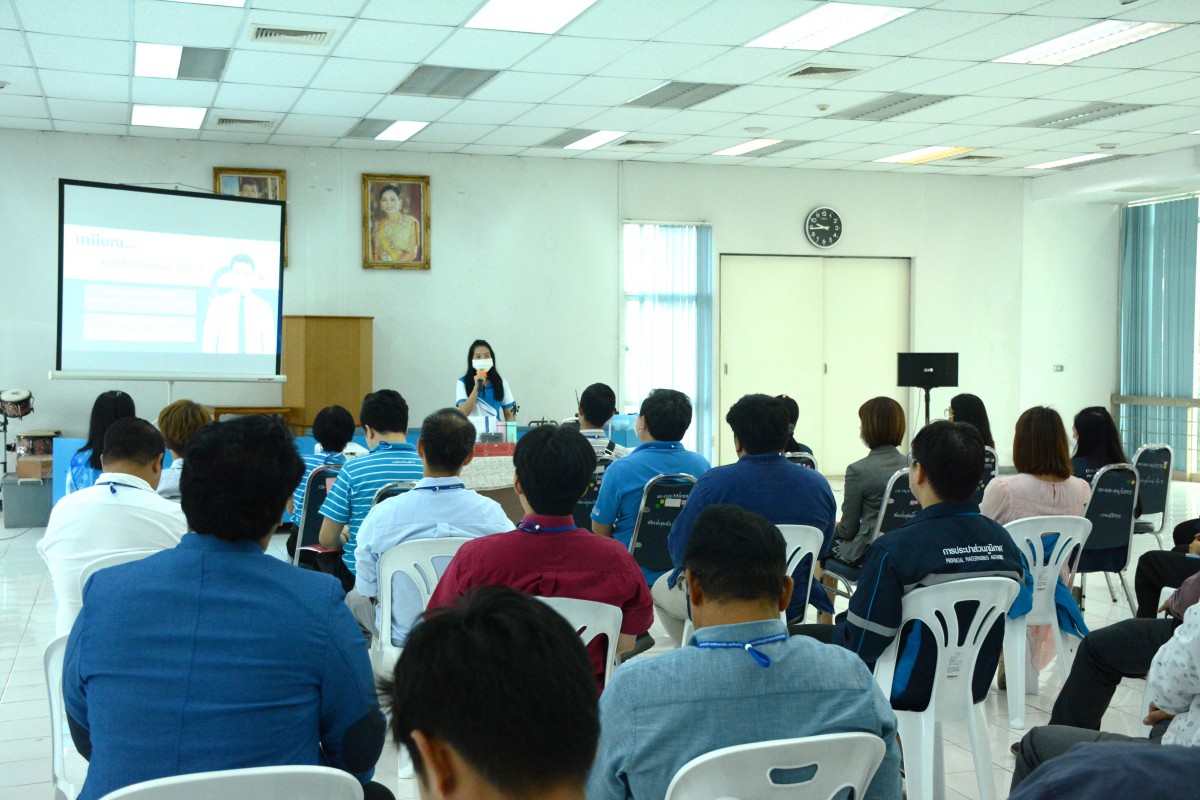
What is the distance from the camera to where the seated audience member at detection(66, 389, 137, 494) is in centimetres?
457

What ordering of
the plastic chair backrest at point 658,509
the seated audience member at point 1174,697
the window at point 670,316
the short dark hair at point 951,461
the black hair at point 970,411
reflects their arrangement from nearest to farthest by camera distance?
the seated audience member at point 1174,697 < the short dark hair at point 951,461 < the plastic chair backrest at point 658,509 < the black hair at point 970,411 < the window at point 670,316

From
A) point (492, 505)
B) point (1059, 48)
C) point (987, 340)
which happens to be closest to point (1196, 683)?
point (492, 505)

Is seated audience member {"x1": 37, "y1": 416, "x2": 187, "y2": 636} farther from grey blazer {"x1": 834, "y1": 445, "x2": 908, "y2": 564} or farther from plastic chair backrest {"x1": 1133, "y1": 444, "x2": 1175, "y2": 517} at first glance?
plastic chair backrest {"x1": 1133, "y1": 444, "x2": 1175, "y2": 517}

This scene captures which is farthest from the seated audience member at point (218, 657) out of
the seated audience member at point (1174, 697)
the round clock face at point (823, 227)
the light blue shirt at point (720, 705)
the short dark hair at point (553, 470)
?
the round clock face at point (823, 227)

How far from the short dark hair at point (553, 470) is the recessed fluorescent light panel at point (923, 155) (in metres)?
8.79

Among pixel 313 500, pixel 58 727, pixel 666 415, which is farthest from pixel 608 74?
pixel 58 727

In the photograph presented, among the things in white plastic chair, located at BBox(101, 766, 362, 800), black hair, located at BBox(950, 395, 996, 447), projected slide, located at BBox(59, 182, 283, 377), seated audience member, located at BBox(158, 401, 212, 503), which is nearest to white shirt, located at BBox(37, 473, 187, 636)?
seated audience member, located at BBox(158, 401, 212, 503)

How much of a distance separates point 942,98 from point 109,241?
6.41 metres

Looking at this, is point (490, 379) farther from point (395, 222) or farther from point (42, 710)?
point (42, 710)

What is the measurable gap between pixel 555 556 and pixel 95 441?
3.09 m

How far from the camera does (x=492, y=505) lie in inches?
140

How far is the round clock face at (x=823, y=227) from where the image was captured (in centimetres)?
1182

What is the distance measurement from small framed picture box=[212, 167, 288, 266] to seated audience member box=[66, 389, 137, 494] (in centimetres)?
482

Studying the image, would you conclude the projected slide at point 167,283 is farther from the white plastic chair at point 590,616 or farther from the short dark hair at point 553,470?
the white plastic chair at point 590,616
